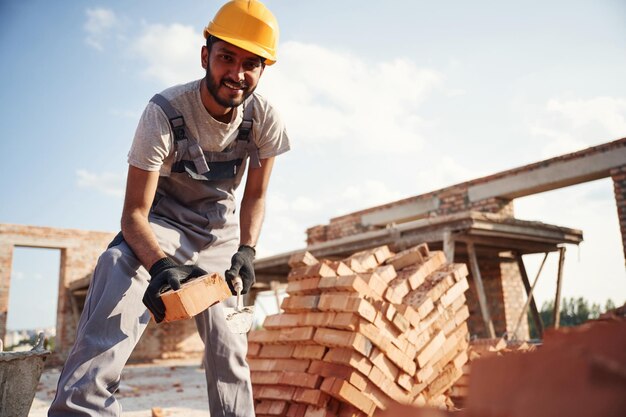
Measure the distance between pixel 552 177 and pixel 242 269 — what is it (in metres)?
10.3

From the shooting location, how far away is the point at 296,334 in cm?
370

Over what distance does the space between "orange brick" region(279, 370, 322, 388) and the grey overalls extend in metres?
1.08

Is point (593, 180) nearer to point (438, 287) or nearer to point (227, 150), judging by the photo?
point (438, 287)

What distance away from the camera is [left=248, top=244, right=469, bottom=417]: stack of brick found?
3.25 metres

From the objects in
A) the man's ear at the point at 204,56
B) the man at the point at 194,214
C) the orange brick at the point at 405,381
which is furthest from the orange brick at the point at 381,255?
the man's ear at the point at 204,56

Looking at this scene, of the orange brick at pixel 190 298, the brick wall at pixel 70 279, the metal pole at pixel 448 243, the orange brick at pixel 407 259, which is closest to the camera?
the orange brick at pixel 190 298

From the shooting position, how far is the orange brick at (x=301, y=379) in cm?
333

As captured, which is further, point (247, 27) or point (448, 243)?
point (448, 243)

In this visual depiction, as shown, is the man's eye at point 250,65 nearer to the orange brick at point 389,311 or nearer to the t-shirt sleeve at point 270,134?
the t-shirt sleeve at point 270,134

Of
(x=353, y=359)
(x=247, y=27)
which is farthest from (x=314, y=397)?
(x=247, y=27)

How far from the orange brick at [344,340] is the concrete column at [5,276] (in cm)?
1612

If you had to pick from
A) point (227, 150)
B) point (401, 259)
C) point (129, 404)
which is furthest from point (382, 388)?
point (129, 404)

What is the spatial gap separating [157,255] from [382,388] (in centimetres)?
199

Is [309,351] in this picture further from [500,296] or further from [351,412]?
[500,296]
